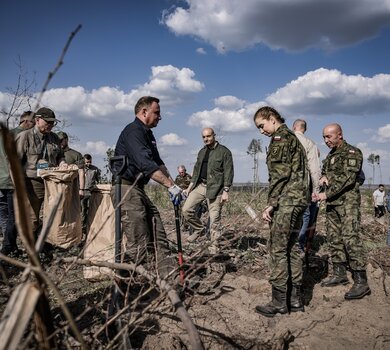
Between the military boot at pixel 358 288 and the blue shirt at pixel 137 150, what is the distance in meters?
2.50

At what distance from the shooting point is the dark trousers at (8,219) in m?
4.63

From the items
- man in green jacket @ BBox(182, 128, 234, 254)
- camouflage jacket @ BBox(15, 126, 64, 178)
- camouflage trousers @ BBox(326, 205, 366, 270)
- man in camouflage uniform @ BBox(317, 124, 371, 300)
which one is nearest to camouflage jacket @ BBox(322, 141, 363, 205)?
man in camouflage uniform @ BBox(317, 124, 371, 300)

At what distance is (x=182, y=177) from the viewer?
10141 mm

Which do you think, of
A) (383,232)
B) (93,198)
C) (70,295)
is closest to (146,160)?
(93,198)

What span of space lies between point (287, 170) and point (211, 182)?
94.5 inches

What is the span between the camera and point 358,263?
4.05 m

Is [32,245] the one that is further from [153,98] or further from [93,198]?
[93,198]

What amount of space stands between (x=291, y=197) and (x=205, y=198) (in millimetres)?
2660

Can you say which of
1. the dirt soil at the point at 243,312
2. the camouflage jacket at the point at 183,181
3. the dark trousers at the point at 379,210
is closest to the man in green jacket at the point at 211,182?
the dirt soil at the point at 243,312

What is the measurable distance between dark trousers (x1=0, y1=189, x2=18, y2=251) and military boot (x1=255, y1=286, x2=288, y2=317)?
3180 millimetres

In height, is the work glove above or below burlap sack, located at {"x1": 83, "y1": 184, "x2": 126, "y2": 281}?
above

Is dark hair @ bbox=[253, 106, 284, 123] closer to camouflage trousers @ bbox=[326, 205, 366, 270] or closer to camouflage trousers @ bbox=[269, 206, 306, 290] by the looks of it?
camouflage trousers @ bbox=[269, 206, 306, 290]

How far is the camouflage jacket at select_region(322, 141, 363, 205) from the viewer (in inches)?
164

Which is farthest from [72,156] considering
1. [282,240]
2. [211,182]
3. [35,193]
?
[282,240]
